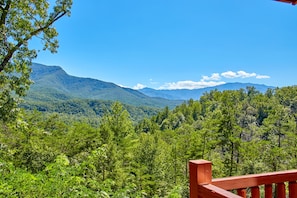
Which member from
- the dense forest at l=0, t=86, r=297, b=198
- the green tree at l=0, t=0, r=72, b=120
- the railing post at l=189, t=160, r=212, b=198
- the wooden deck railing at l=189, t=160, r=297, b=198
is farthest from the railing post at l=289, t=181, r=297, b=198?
the dense forest at l=0, t=86, r=297, b=198

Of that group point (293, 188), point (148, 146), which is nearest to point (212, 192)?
point (293, 188)

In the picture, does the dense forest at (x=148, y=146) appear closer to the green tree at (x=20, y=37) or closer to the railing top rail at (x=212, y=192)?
the green tree at (x=20, y=37)

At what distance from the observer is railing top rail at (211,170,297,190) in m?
1.27

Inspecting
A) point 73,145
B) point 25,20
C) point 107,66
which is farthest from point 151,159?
point 107,66

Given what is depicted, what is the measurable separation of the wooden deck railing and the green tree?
6007 millimetres

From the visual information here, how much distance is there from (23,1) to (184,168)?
1404 cm

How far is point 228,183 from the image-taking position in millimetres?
1274

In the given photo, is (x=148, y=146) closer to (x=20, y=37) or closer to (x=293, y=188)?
(x=20, y=37)

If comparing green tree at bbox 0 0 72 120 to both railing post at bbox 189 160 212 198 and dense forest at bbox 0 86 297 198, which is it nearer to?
dense forest at bbox 0 86 297 198

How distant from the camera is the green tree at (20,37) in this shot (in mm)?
6191

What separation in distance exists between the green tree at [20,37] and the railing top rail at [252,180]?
6058 mm

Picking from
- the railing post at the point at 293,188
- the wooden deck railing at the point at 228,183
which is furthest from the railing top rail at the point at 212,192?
the railing post at the point at 293,188

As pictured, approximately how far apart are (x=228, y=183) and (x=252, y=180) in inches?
5.7

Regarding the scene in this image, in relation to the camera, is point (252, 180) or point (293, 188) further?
point (293, 188)
